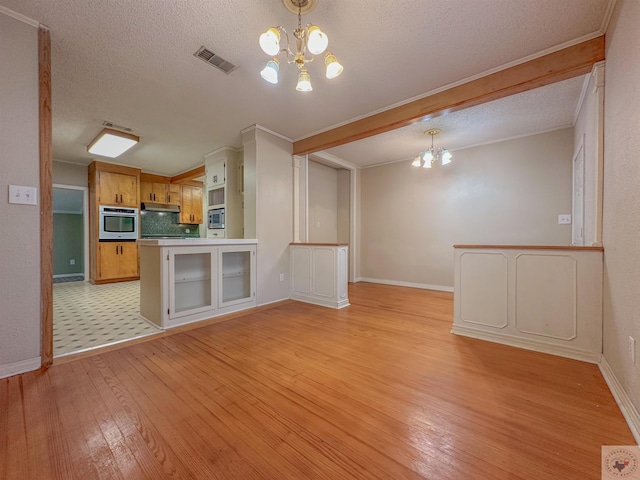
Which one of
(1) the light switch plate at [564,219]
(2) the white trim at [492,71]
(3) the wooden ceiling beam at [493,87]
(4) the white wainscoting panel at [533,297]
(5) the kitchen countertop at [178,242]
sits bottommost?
(4) the white wainscoting panel at [533,297]

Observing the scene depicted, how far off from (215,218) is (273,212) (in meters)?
1.68

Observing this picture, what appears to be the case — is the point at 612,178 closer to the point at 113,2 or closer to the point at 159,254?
the point at 113,2

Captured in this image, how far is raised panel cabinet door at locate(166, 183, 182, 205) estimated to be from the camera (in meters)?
6.56

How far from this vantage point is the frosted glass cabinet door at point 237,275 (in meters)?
3.36

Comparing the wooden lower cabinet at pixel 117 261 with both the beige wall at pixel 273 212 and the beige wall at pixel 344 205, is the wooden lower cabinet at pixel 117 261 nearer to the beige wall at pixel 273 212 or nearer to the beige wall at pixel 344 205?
the beige wall at pixel 273 212

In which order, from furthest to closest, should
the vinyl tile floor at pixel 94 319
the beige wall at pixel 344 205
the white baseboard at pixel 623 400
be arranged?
the beige wall at pixel 344 205 < the vinyl tile floor at pixel 94 319 < the white baseboard at pixel 623 400

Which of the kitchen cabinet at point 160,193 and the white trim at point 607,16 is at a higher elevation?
the white trim at point 607,16

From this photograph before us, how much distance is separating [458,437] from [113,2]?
332 centimetres

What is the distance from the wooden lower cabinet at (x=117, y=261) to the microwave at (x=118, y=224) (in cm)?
14

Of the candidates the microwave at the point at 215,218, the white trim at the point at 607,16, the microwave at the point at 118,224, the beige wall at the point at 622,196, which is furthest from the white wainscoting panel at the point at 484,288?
the microwave at the point at 118,224

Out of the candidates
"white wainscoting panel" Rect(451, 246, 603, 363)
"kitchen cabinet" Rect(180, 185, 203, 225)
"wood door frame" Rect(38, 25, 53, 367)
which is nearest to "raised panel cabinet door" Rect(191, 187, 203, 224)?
"kitchen cabinet" Rect(180, 185, 203, 225)

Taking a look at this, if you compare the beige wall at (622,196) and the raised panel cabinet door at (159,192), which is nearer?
the beige wall at (622,196)

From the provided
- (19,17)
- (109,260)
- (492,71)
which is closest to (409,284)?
(492,71)

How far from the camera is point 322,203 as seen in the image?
5.59 metres
